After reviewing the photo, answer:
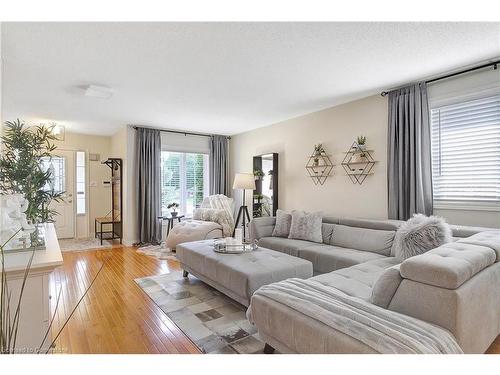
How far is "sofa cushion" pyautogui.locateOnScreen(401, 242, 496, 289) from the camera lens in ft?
4.63

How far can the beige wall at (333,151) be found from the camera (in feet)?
12.0

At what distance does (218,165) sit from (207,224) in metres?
1.74

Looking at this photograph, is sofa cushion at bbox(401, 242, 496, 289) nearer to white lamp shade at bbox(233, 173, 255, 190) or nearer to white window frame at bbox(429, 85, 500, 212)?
white window frame at bbox(429, 85, 500, 212)

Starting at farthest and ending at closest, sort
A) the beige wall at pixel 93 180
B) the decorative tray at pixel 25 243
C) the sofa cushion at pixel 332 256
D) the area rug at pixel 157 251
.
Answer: the beige wall at pixel 93 180, the area rug at pixel 157 251, the sofa cushion at pixel 332 256, the decorative tray at pixel 25 243

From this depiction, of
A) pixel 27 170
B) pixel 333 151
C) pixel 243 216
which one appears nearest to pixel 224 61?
pixel 27 170

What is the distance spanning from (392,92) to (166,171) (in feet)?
14.8

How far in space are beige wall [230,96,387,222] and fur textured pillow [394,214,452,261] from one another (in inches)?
41.5

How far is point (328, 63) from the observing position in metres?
2.69

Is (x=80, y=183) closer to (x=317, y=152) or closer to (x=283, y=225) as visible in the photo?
(x=283, y=225)

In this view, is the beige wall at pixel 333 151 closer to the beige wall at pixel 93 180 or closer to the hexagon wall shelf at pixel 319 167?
the hexagon wall shelf at pixel 319 167

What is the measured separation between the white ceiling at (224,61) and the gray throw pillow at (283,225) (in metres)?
1.64

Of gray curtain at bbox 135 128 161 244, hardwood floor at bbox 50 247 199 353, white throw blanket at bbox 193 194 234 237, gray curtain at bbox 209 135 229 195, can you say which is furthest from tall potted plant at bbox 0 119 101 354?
gray curtain at bbox 209 135 229 195

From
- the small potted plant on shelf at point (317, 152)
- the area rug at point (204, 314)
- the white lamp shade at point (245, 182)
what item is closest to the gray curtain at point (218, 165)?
the white lamp shade at point (245, 182)
